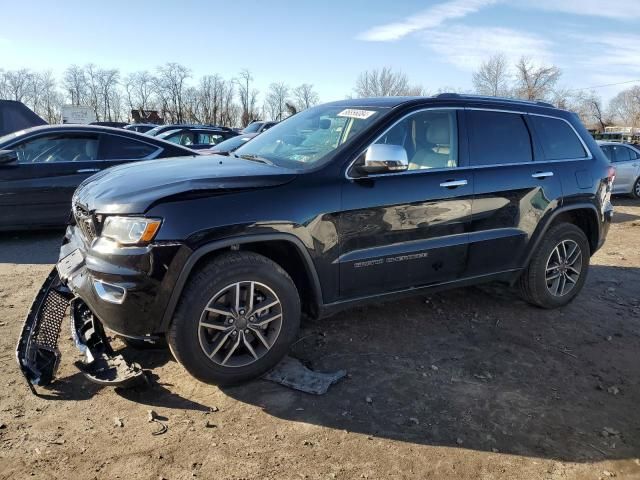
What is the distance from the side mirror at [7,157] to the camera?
6507mm

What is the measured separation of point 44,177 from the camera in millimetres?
6754

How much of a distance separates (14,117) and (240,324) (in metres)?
10.2

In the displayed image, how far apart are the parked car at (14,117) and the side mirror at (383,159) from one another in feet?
31.0

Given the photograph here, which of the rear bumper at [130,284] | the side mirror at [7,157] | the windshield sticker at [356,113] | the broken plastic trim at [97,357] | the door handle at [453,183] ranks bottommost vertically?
the broken plastic trim at [97,357]

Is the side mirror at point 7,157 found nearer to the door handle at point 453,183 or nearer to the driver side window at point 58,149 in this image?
the driver side window at point 58,149

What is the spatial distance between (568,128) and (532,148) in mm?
650

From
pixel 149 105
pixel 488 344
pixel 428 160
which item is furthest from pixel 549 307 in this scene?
pixel 149 105

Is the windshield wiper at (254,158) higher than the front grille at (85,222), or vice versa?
the windshield wiper at (254,158)

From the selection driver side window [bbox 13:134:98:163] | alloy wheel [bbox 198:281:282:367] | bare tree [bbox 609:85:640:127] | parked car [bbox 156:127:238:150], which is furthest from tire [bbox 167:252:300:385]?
bare tree [bbox 609:85:640:127]

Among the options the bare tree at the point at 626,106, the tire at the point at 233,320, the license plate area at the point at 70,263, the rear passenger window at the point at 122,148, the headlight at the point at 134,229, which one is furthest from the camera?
the bare tree at the point at 626,106

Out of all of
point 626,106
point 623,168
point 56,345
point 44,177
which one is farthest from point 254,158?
point 626,106

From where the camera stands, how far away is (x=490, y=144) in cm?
426

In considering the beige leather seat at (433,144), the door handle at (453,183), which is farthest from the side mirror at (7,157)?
the door handle at (453,183)

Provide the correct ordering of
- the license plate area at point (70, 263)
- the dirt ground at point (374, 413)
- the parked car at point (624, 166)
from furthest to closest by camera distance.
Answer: the parked car at point (624, 166) → the license plate area at point (70, 263) → the dirt ground at point (374, 413)
